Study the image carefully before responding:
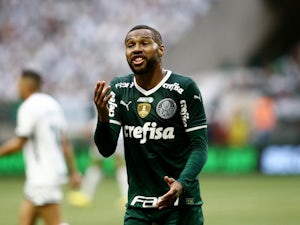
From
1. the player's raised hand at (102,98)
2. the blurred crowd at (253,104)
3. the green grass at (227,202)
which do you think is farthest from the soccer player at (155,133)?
the blurred crowd at (253,104)

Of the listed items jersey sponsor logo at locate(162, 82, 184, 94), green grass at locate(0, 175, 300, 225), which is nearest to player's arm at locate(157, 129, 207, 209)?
jersey sponsor logo at locate(162, 82, 184, 94)

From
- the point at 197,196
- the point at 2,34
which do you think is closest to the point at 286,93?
the point at 2,34

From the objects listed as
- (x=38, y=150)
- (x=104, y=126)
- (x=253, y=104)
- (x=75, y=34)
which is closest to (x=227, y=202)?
(x=38, y=150)

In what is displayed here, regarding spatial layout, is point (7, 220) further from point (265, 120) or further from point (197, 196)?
point (265, 120)

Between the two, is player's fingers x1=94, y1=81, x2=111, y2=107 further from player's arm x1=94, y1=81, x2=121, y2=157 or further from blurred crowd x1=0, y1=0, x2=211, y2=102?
blurred crowd x1=0, y1=0, x2=211, y2=102

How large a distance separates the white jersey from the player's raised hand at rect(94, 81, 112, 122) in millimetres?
3338

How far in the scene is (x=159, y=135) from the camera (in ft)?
19.7

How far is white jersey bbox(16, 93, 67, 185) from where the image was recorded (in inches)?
353

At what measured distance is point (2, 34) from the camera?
89.1 feet

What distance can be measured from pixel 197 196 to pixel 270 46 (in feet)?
72.0

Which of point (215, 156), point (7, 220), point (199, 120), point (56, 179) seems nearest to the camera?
point (199, 120)

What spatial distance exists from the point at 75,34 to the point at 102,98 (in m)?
21.8

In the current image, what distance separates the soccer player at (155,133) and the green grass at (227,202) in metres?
7.19

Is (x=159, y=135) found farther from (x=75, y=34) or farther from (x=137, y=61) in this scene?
(x=75, y=34)
